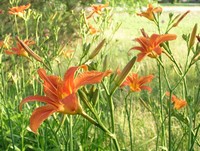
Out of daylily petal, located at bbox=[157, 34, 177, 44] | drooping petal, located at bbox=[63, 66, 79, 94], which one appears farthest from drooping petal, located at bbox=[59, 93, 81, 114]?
daylily petal, located at bbox=[157, 34, 177, 44]

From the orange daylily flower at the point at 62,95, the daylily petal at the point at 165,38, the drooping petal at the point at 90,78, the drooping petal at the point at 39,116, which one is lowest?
the drooping petal at the point at 39,116

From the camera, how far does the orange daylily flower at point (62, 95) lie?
1122 mm

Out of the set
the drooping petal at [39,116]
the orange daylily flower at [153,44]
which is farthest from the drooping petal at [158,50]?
the drooping petal at [39,116]

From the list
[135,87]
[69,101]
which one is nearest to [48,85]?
[69,101]

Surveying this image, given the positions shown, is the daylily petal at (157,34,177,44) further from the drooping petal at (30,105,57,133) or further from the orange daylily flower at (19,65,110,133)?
the drooping petal at (30,105,57,133)

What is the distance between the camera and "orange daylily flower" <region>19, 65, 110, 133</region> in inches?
44.2

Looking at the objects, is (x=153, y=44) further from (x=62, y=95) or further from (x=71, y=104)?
(x=71, y=104)

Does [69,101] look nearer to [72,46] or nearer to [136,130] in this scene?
[136,130]

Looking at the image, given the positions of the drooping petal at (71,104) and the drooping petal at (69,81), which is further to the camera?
the drooping petal at (69,81)

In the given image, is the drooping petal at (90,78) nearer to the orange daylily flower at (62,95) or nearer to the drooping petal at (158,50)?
the orange daylily flower at (62,95)

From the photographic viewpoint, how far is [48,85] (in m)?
1.29

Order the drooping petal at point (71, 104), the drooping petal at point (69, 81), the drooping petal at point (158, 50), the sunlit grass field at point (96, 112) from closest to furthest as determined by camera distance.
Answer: the drooping petal at point (71, 104)
the drooping petal at point (69, 81)
the sunlit grass field at point (96, 112)
the drooping petal at point (158, 50)

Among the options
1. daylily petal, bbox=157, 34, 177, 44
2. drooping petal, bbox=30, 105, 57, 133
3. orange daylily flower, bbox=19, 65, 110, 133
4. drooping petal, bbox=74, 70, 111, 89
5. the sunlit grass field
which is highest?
daylily petal, bbox=157, 34, 177, 44

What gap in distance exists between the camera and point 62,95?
1255 millimetres
